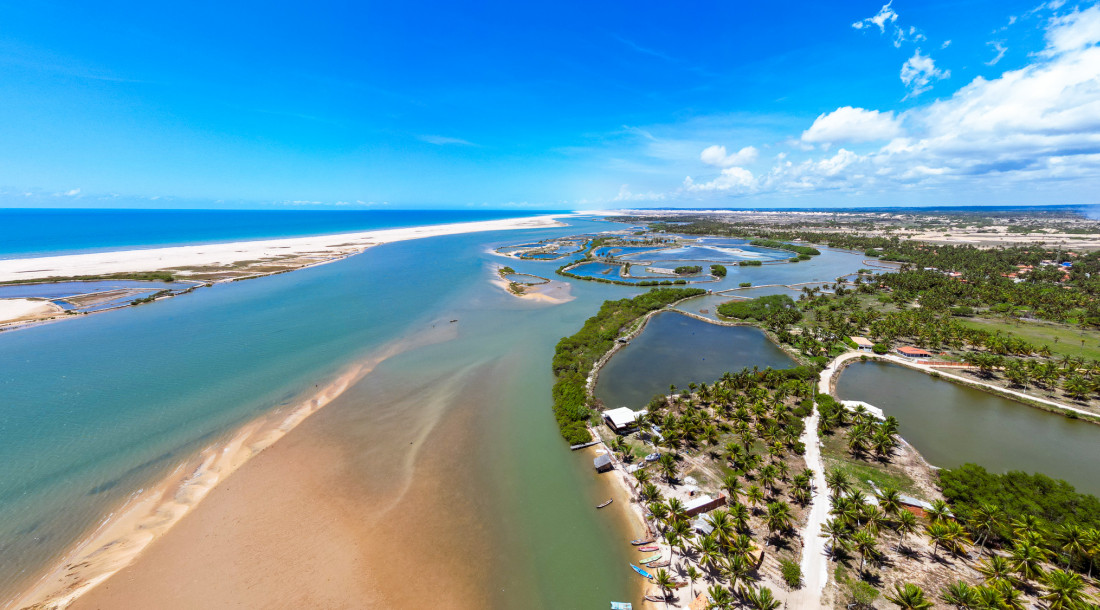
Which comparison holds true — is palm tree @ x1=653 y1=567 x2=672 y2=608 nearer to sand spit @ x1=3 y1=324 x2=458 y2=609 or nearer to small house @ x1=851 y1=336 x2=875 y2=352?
sand spit @ x1=3 y1=324 x2=458 y2=609

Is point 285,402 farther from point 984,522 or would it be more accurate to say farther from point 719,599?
point 984,522

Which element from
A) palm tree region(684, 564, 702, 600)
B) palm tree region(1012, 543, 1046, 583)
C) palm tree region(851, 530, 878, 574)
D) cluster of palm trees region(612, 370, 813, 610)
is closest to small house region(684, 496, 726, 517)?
cluster of palm trees region(612, 370, 813, 610)

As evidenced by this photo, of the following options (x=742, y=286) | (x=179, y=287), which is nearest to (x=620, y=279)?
(x=742, y=286)

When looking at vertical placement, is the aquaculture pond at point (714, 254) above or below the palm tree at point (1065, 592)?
above

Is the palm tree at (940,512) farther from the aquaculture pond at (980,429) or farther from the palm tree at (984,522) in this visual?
the aquaculture pond at (980,429)

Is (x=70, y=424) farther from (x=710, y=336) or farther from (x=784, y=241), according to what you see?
(x=784, y=241)

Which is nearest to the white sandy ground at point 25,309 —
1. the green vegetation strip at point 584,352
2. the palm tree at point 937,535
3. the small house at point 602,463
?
the green vegetation strip at point 584,352
